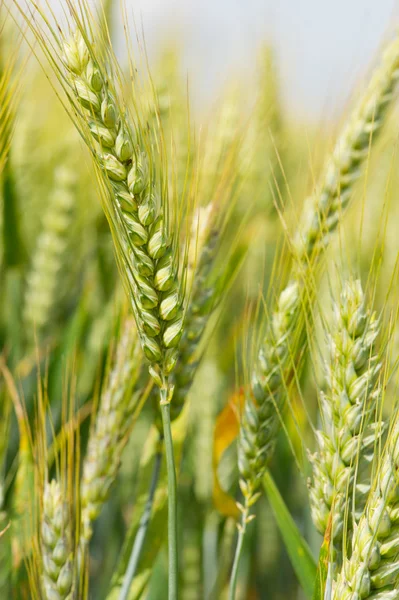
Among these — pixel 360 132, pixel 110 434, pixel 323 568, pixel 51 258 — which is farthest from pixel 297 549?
pixel 51 258

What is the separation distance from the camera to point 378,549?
1.62 feet

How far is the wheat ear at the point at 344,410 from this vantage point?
566 millimetres

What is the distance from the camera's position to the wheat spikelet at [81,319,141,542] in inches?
27.2

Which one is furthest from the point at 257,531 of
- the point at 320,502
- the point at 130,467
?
the point at 320,502

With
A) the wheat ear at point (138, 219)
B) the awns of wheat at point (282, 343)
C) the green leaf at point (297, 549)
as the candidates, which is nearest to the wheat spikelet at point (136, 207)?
the wheat ear at point (138, 219)

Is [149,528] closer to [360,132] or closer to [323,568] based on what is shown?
[323,568]

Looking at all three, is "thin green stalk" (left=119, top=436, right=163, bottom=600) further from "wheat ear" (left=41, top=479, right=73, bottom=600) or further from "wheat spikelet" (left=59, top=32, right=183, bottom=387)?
"wheat spikelet" (left=59, top=32, right=183, bottom=387)

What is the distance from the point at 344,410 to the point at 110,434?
0.86 feet

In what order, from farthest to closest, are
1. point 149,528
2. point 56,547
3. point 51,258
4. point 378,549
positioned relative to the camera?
point 51,258 → point 149,528 → point 56,547 → point 378,549

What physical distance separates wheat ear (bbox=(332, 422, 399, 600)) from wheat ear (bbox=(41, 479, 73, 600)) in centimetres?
26

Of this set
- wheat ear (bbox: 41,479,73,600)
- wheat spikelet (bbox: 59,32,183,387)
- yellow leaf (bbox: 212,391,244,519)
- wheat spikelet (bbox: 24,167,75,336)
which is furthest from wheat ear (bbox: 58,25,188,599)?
wheat spikelet (bbox: 24,167,75,336)

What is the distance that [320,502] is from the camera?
58 cm

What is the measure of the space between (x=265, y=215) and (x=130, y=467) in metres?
0.60

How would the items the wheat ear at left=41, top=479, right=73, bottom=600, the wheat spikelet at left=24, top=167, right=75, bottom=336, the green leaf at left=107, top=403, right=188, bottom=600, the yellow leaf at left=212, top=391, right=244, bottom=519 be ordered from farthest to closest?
1. the wheat spikelet at left=24, top=167, right=75, bottom=336
2. the yellow leaf at left=212, top=391, right=244, bottom=519
3. the green leaf at left=107, top=403, right=188, bottom=600
4. the wheat ear at left=41, top=479, right=73, bottom=600
